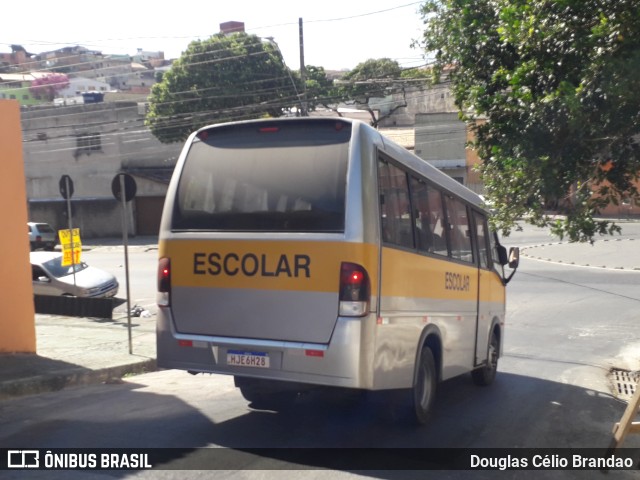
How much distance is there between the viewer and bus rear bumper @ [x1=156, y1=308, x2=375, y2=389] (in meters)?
6.53

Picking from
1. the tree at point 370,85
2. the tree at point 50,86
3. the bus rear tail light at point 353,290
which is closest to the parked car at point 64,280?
the bus rear tail light at point 353,290

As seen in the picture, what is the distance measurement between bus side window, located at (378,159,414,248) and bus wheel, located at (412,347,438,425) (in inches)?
51.2

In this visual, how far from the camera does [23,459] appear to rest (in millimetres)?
6258

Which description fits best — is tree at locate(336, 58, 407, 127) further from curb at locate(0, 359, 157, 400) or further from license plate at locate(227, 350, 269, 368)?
license plate at locate(227, 350, 269, 368)

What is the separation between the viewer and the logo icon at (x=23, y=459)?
6105 millimetres

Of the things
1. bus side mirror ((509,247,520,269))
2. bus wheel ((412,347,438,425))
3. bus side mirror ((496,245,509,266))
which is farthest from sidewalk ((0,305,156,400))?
bus side mirror ((509,247,520,269))

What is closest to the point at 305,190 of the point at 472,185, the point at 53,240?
the point at 53,240

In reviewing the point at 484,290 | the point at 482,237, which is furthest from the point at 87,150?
the point at 484,290

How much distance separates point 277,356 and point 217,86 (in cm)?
4142

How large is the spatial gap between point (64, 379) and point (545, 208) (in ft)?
21.3

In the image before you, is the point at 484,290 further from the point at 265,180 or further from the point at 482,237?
the point at 265,180

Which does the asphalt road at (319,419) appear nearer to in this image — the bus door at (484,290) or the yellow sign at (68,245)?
the bus door at (484,290)

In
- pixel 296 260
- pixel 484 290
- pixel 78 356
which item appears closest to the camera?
pixel 296 260

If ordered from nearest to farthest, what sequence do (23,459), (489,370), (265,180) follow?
1. (23,459)
2. (265,180)
3. (489,370)
